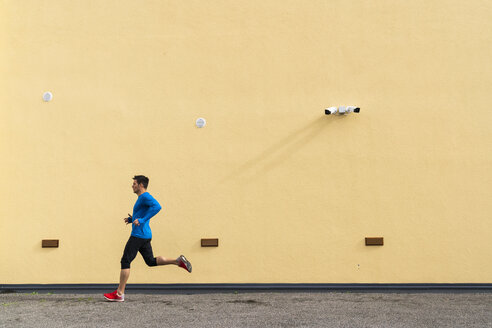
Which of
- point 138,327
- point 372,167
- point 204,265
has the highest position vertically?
point 372,167

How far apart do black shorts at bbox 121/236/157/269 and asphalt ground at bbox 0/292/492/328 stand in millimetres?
523

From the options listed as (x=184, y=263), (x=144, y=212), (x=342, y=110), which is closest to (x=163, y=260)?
(x=184, y=263)

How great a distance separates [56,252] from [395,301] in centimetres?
488

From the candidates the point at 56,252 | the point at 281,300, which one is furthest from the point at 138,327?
the point at 56,252

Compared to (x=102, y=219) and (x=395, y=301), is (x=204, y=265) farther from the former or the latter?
(x=395, y=301)

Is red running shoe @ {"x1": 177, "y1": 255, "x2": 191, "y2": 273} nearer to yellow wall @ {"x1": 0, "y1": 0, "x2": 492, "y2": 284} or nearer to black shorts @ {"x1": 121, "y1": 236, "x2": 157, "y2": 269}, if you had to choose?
black shorts @ {"x1": 121, "y1": 236, "x2": 157, "y2": 269}

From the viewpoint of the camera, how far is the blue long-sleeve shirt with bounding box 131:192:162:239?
6723mm

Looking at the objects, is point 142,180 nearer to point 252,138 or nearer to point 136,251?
point 136,251

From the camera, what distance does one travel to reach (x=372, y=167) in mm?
7410

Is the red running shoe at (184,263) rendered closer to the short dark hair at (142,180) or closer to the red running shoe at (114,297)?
the red running shoe at (114,297)

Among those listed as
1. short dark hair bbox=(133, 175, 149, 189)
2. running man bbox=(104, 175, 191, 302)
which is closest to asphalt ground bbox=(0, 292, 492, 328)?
running man bbox=(104, 175, 191, 302)

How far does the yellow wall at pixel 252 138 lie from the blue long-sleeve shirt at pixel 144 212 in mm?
720

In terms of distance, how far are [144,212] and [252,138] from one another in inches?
75.6

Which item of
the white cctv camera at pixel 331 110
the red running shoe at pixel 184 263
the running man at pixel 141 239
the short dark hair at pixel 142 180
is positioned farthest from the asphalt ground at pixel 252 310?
the white cctv camera at pixel 331 110
